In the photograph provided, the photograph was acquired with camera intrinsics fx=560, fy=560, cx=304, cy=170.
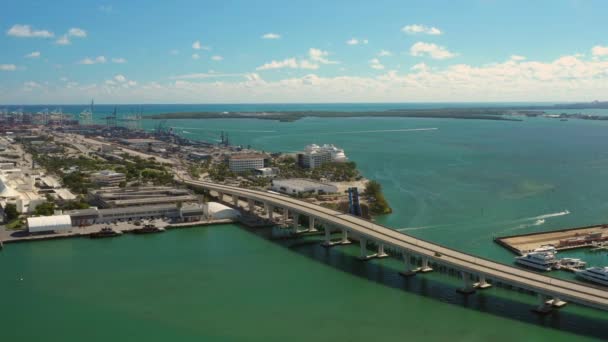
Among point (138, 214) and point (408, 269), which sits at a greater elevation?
point (138, 214)

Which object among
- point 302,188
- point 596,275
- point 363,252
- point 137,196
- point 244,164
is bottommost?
point 363,252

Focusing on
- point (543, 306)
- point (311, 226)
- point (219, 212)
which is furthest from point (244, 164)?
point (543, 306)

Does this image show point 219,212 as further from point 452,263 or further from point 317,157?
point 317,157

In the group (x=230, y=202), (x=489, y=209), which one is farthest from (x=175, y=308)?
(x=489, y=209)

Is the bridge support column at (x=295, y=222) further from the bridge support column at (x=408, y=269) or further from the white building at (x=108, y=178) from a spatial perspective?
the white building at (x=108, y=178)

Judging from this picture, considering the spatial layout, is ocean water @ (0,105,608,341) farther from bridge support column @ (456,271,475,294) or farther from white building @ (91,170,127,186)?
white building @ (91,170,127,186)

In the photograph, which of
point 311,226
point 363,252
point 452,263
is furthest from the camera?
point 311,226

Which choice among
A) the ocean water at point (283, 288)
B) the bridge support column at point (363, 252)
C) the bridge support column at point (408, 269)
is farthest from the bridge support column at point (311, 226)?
the bridge support column at point (408, 269)

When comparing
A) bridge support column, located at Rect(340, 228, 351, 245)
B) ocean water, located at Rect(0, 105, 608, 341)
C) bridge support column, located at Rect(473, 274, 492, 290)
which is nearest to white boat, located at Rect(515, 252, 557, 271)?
ocean water, located at Rect(0, 105, 608, 341)
